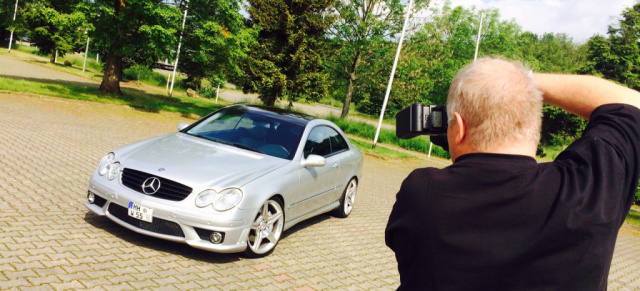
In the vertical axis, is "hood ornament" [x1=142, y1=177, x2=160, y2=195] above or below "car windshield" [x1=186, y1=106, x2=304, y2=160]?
below

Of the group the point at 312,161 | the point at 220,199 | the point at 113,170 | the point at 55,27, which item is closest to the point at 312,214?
the point at 312,161

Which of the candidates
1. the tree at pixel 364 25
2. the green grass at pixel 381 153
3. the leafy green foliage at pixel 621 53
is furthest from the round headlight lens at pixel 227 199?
the tree at pixel 364 25

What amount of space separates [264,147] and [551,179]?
5.44 metres

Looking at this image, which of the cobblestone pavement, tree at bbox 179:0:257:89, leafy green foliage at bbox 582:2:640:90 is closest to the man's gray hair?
the cobblestone pavement

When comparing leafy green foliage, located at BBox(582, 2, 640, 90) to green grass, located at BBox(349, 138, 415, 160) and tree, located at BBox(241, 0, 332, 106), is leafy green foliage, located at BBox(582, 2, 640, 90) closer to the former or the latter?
green grass, located at BBox(349, 138, 415, 160)

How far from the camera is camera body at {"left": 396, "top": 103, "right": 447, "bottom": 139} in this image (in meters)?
1.94

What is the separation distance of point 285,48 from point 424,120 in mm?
25210

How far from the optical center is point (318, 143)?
753 centimetres

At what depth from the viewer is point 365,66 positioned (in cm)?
3384

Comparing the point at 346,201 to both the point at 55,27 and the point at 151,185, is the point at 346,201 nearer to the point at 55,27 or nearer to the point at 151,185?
the point at 151,185

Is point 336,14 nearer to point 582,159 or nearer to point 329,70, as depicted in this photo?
point 329,70

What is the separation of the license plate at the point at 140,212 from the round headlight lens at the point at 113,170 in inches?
20.3

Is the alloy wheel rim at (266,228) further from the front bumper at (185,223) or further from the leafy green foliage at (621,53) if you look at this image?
the leafy green foliage at (621,53)

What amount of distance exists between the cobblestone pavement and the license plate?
0.34 meters
